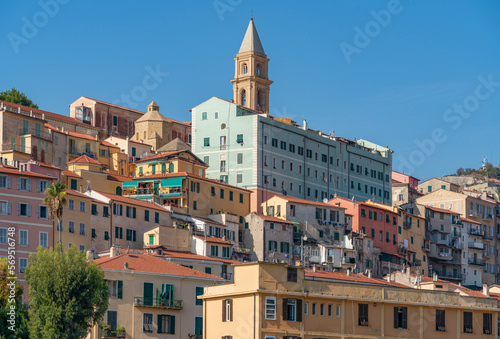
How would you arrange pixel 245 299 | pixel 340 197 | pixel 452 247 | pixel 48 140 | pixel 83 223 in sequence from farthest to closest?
pixel 452 247, pixel 340 197, pixel 48 140, pixel 83 223, pixel 245 299

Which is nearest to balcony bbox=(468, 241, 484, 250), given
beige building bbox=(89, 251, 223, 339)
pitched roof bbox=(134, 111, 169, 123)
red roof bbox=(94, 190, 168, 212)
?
pitched roof bbox=(134, 111, 169, 123)

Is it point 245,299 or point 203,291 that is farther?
point 203,291

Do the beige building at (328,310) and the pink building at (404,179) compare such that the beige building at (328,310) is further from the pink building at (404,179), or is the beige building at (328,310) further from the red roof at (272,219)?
the pink building at (404,179)

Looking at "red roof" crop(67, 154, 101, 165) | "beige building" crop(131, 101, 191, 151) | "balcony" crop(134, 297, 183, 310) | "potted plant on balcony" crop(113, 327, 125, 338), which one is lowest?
"potted plant on balcony" crop(113, 327, 125, 338)

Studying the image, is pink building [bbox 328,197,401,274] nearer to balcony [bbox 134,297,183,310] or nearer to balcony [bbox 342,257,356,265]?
balcony [bbox 342,257,356,265]

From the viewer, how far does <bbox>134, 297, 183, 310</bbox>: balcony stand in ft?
242

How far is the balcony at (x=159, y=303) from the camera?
7388 cm

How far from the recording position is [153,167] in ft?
365

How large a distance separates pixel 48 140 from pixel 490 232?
60.0m

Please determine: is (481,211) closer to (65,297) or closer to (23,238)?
(23,238)

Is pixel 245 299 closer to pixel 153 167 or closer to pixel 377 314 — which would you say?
pixel 377 314

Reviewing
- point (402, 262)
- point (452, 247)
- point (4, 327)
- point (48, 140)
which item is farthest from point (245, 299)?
point (452, 247)

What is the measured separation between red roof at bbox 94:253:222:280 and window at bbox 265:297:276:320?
13229mm

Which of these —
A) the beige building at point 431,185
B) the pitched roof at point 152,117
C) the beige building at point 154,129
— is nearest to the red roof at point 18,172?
the beige building at point 154,129
